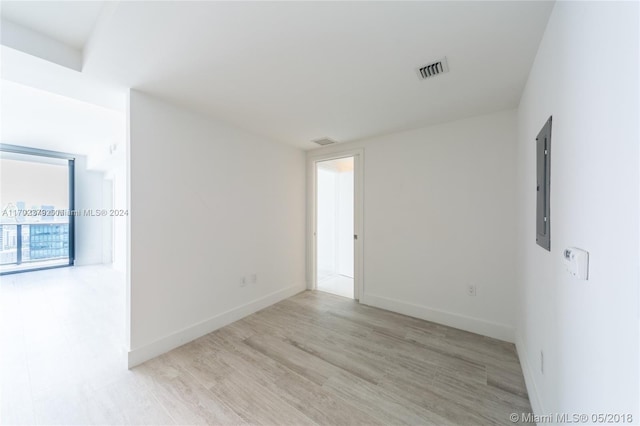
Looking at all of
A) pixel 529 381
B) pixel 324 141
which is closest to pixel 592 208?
pixel 529 381

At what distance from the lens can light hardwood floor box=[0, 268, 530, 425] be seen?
1571 mm

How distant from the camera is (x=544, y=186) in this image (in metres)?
1.40

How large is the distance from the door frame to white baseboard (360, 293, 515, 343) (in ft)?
0.96

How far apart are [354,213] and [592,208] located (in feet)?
8.95

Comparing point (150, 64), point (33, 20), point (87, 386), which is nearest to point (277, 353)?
point (87, 386)

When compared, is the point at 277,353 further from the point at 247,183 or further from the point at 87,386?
the point at 247,183

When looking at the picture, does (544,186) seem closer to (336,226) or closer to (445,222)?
(445,222)

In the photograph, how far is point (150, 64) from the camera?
1758 mm

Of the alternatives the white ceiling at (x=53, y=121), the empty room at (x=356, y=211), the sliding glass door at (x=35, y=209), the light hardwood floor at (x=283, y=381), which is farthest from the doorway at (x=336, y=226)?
the sliding glass door at (x=35, y=209)

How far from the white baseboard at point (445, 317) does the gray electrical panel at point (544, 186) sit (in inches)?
58.1

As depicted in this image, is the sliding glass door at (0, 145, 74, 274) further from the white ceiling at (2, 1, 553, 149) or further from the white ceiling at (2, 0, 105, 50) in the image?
the white ceiling at (2, 1, 553, 149)

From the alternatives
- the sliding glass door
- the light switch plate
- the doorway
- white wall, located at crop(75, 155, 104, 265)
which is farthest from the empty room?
white wall, located at crop(75, 155, 104, 265)

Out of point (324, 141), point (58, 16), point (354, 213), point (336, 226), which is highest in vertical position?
point (58, 16)

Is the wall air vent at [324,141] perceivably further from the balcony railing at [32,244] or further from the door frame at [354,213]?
the balcony railing at [32,244]
